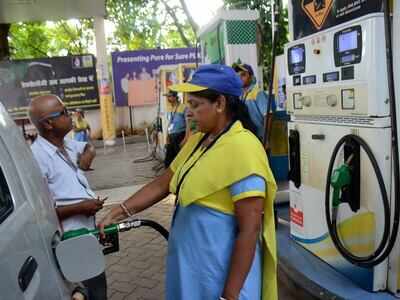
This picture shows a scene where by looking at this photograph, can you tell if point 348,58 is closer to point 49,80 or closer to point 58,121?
point 58,121

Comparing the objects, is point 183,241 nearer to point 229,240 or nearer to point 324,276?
A: point 229,240

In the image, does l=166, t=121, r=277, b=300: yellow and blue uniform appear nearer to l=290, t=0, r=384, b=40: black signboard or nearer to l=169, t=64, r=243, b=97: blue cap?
l=169, t=64, r=243, b=97: blue cap

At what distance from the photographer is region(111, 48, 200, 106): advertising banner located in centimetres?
1500

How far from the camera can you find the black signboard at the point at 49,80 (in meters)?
13.6

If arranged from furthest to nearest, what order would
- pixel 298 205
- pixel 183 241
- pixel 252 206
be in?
1. pixel 298 205
2. pixel 183 241
3. pixel 252 206

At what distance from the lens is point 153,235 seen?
5.14 m

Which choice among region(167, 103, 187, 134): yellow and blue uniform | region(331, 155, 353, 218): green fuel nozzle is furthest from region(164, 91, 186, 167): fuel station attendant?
region(331, 155, 353, 218): green fuel nozzle

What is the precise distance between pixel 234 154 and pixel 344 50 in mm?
1387

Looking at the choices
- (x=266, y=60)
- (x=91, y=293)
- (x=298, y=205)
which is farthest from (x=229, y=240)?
(x=266, y=60)

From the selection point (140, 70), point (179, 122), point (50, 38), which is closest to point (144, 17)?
point (140, 70)

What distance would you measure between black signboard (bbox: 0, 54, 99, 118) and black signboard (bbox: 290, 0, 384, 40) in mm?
11769

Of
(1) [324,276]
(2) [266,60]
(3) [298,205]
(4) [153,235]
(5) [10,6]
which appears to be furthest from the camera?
(5) [10,6]

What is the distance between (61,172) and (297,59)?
76.1 inches

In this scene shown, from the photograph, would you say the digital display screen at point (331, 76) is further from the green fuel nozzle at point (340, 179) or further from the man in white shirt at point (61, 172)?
the man in white shirt at point (61, 172)
